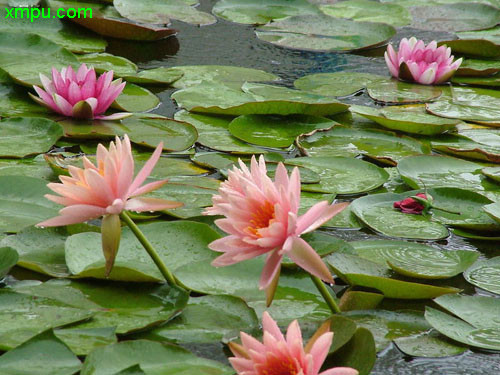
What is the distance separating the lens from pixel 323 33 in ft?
12.2

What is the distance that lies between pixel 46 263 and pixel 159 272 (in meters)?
0.24

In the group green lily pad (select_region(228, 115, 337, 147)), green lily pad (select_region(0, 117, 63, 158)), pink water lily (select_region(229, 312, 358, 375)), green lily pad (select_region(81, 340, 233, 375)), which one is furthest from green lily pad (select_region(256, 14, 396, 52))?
pink water lily (select_region(229, 312, 358, 375))

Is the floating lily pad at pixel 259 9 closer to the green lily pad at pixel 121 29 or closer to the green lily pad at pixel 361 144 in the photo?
the green lily pad at pixel 121 29

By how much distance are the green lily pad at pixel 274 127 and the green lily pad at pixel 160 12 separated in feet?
4.49

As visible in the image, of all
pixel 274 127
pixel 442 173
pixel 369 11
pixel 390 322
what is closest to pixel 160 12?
pixel 369 11

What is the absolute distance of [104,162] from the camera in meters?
1.33

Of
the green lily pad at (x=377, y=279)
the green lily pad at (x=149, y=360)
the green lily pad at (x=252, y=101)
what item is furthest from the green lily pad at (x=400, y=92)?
the green lily pad at (x=149, y=360)

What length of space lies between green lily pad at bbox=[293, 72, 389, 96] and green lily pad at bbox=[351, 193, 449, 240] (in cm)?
94

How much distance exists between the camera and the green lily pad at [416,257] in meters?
1.62

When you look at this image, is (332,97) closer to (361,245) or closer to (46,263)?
(361,245)

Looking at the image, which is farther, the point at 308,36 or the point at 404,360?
the point at 308,36

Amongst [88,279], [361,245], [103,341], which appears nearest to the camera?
[103,341]

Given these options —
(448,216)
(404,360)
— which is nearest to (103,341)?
(404,360)

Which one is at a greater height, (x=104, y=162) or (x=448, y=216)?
(x=104, y=162)
